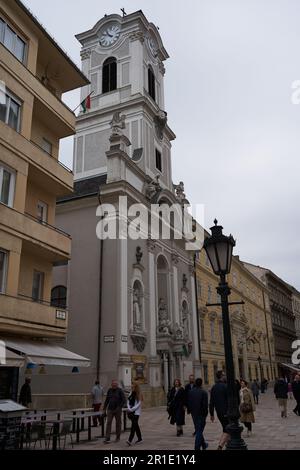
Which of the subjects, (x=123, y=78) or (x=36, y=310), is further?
(x=123, y=78)

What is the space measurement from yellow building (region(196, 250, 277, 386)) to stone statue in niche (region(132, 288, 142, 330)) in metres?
11.8

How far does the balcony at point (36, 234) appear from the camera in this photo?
15.2m

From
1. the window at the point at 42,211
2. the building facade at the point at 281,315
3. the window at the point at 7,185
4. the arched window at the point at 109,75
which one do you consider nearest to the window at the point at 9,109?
the window at the point at 7,185

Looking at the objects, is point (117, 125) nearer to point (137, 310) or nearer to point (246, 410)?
point (137, 310)

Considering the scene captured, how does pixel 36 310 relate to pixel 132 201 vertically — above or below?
below

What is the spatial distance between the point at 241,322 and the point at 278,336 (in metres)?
23.5

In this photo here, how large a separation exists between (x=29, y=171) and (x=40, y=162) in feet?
1.82

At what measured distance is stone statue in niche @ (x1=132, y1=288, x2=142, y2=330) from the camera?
26.0 meters

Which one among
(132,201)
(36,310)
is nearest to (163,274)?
→ (132,201)

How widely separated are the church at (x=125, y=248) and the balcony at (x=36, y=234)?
6855 millimetres

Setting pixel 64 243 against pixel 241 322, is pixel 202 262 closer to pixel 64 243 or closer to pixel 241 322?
pixel 241 322

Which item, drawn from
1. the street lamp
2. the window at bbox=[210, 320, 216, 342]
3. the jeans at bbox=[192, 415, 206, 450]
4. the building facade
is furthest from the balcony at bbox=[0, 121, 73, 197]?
the building facade

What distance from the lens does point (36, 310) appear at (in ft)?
52.9

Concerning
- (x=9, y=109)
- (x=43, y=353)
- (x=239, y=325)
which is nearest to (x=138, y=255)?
(x=43, y=353)
